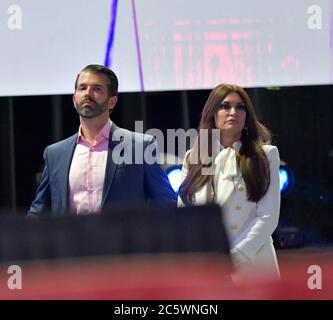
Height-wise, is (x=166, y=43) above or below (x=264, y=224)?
above

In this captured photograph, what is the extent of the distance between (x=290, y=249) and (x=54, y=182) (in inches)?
41.3

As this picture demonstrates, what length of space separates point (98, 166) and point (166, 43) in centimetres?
60

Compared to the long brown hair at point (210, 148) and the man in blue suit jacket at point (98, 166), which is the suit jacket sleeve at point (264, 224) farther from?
the man in blue suit jacket at point (98, 166)

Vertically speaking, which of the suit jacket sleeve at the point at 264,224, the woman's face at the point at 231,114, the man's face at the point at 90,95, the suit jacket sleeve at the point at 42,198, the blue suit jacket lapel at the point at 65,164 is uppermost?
the man's face at the point at 90,95

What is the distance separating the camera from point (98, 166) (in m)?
3.83

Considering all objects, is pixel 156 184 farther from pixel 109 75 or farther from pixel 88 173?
pixel 109 75

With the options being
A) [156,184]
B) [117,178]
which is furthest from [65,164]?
[156,184]

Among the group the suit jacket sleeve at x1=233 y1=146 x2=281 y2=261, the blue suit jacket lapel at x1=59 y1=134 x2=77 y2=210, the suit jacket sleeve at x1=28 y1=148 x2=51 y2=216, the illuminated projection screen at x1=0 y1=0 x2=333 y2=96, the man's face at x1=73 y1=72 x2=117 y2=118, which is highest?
the illuminated projection screen at x1=0 y1=0 x2=333 y2=96

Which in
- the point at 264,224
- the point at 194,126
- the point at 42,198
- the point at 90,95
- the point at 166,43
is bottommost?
the point at 264,224

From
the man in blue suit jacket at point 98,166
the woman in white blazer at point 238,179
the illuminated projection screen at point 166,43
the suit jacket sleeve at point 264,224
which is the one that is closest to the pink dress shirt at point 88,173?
the man in blue suit jacket at point 98,166

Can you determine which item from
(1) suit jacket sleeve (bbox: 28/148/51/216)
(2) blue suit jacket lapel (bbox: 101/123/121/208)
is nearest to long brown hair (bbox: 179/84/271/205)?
(2) blue suit jacket lapel (bbox: 101/123/121/208)

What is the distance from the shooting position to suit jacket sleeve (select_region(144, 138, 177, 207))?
3.79m

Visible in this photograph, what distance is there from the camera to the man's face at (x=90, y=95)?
3840mm

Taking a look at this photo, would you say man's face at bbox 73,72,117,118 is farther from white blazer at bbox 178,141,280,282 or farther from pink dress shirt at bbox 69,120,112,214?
white blazer at bbox 178,141,280,282
